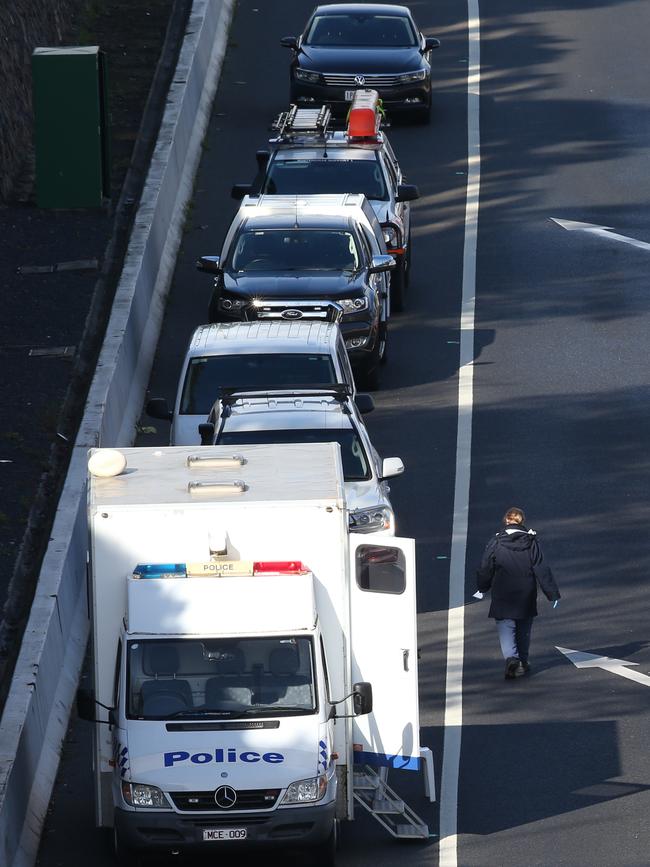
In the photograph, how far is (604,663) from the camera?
16938mm

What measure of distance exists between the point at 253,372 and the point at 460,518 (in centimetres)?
256

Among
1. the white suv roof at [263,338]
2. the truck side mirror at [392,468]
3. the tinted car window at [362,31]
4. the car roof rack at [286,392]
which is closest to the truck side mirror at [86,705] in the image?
the truck side mirror at [392,468]

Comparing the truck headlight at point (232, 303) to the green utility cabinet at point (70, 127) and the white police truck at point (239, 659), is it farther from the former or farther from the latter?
the white police truck at point (239, 659)

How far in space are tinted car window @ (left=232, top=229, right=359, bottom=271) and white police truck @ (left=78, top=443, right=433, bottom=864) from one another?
10553mm

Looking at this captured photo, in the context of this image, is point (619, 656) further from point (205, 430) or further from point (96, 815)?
point (96, 815)

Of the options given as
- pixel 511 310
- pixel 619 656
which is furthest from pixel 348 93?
pixel 619 656

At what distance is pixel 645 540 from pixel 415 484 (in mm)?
2667

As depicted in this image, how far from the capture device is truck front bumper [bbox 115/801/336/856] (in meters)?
12.7

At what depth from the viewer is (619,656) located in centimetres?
1709

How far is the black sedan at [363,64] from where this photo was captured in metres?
33.5

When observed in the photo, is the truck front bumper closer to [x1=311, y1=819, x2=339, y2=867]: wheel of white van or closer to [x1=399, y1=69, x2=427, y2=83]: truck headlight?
[x1=311, y1=819, x2=339, y2=867]: wheel of white van

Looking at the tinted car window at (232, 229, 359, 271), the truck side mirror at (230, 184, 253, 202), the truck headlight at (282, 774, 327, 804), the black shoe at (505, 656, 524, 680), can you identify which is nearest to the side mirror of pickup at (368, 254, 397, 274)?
the tinted car window at (232, 229, 359, 271)

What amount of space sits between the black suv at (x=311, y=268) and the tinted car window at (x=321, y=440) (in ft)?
16.1

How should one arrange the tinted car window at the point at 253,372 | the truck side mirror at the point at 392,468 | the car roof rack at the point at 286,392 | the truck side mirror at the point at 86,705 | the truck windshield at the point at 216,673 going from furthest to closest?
the tinted car window at the point at 253,372
the car roof rack at the point at 286,392
the truck side mirror at the point at 392,468
the truck side mirror at the point at 86,705
the truck windshield at the point at 216,673
